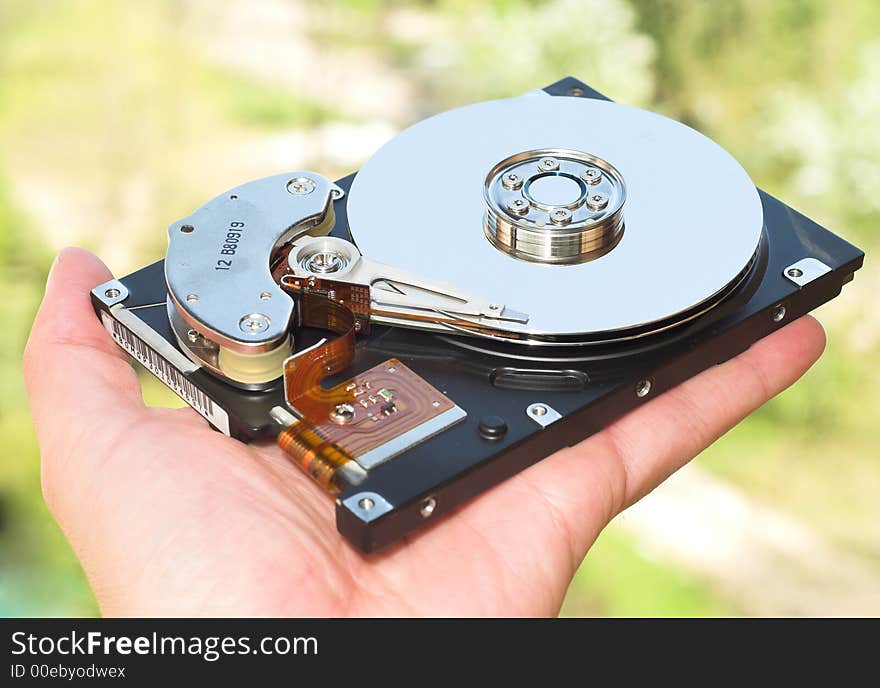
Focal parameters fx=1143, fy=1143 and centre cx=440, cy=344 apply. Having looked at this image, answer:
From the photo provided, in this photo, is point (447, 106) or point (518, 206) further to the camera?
point (447, 106)

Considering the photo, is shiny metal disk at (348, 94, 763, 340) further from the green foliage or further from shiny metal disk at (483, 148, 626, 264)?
the green foliage

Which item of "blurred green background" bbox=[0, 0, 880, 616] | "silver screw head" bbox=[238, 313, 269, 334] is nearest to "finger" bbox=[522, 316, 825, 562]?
"silver screw head" bbox=[238, 313, 269, 334]

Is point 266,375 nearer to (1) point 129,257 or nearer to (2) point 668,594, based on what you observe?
(2) point 668,594

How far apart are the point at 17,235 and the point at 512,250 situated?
2427 mm

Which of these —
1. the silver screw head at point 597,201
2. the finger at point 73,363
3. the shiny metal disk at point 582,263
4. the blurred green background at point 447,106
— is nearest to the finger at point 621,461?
the shiny metal disk at point 582,263

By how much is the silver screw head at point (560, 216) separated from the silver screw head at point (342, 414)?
0.48 meters

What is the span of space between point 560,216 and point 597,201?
2.5 inches

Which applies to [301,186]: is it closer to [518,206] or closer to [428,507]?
[518,206]

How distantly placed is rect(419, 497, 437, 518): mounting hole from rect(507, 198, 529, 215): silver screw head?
1.82 feet

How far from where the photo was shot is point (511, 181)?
6.04 ft

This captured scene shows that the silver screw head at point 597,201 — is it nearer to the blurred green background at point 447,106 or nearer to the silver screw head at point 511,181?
the silver screw head at point 511,181

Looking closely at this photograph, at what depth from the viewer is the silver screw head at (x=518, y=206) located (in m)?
1.78

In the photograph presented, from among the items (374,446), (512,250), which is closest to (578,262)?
(512,250)

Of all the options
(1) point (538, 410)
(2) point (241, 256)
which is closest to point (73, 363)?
(2) point (241, 256)
